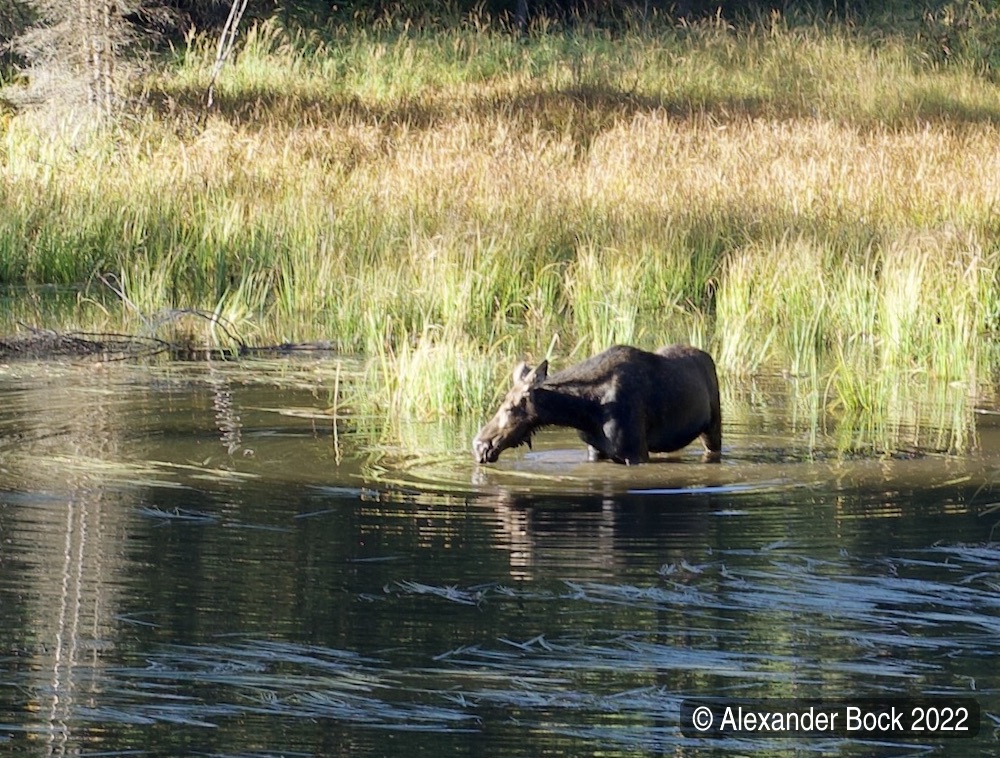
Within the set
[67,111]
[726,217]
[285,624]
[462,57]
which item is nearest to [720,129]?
[726,217]

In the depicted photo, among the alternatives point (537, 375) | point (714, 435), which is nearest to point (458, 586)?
point (537, 375)

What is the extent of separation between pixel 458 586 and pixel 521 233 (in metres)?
8.04

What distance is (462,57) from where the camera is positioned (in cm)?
3020

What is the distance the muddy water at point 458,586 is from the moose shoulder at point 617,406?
15cm

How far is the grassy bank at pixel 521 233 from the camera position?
1177 cm

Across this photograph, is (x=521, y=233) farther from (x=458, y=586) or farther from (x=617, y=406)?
(x=458, y=586)

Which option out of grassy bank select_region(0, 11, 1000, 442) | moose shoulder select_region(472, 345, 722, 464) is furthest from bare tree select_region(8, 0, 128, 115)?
moose shoulder select_region(472, 345, 722, 464)

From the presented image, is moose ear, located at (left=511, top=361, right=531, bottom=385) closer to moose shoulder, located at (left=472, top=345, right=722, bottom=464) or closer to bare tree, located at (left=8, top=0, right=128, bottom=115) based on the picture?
moose shoulder, located at (left=472, top=345, right=722, bottom=464)

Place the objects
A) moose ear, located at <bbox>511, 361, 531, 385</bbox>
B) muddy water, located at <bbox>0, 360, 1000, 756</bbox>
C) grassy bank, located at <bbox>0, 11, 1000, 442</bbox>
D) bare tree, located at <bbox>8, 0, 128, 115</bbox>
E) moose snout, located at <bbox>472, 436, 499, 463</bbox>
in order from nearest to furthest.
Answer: muddy water, located at <bbox>0, 360, 1000, 756</bbox> → moose snout, located at <bbox>472, 436, 499, 463</bbox> → moose ear, located at <bbox>511, 361, 531, 385</bbox> → grassy bank, located at <bbox>0, 11, 1000, 442</bbox> → bare tree, located at <bbox>8, 0, 128, 115</bbox>

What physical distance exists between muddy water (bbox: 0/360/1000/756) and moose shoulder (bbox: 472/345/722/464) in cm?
15

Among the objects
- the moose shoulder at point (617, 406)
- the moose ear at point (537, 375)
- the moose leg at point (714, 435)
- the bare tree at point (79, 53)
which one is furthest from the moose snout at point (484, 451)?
the bare tree at point (79, 53)

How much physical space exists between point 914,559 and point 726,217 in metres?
8.50

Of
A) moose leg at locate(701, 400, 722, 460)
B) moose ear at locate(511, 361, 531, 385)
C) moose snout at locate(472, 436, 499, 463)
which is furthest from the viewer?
moose leg at locate(701, 400, 722, 460)

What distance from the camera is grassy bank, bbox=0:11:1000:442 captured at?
38.6 feet
